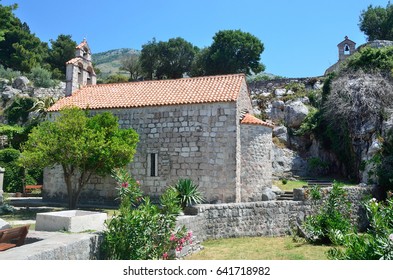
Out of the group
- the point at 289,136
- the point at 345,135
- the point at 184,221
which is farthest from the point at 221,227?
the point at 289,136

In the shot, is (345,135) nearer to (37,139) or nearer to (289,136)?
(289,136)

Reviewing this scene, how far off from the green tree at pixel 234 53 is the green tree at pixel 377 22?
51.3 ft

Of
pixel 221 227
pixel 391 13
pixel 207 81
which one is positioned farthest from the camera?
pixel 391 13

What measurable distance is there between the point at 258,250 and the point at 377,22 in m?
47.7

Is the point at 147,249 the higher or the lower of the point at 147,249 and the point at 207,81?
the lower

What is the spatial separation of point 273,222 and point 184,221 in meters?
5.24

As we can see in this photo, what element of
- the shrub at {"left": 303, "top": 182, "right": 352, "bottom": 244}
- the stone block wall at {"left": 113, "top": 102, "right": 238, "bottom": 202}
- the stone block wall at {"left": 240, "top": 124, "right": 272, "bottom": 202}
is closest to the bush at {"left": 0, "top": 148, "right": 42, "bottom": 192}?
the stone block wall at {"left": 113, "top": 102, "right": 238, "bottom": 202}

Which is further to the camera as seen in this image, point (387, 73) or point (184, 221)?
point (387, 73)

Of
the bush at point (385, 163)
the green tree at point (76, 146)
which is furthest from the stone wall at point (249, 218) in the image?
the green tree at point (76, 146)

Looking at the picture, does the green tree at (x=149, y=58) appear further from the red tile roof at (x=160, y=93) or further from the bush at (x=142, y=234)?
the bush at (x=142, y=234)

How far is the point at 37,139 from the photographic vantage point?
1520 cm

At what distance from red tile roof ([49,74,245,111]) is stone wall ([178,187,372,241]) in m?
5.80

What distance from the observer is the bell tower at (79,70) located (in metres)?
23.0

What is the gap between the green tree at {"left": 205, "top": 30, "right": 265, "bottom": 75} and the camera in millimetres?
46781
